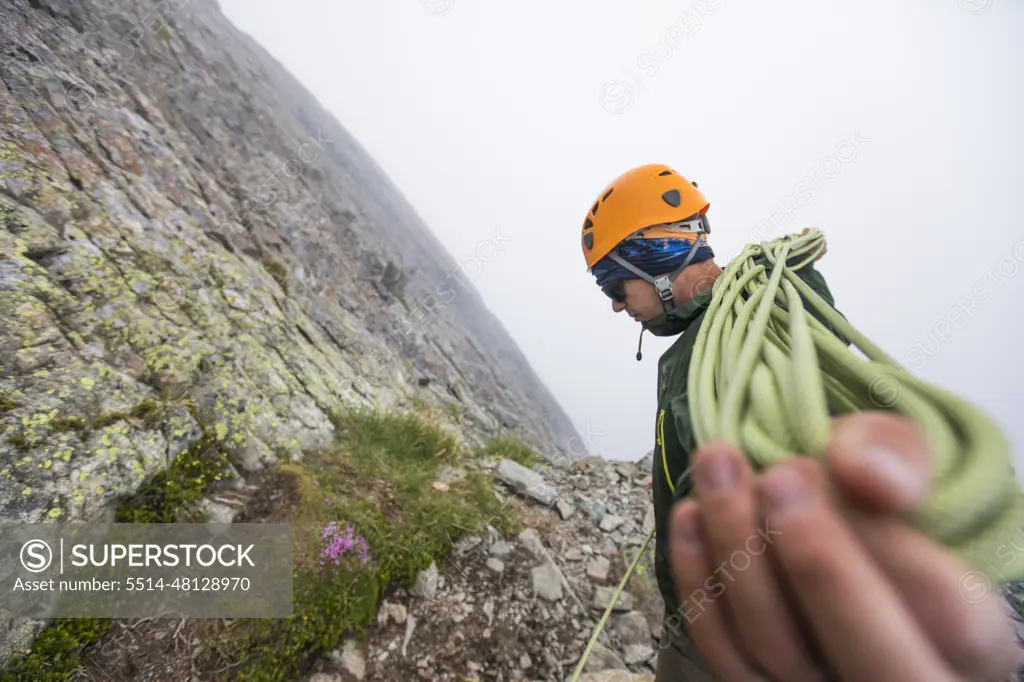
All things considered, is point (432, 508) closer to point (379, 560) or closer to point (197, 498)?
point (379, 560)

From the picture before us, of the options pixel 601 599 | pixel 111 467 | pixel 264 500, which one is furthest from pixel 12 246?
pixel 601 599

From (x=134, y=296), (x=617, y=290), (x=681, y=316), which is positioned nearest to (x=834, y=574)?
(x=681, y=316)

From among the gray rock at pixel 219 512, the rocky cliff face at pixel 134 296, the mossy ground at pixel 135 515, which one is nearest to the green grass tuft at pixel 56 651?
the mossy ground at pixel 135 515

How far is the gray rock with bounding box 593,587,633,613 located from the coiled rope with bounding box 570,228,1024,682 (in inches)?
149

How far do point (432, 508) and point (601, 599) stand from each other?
6.62ft

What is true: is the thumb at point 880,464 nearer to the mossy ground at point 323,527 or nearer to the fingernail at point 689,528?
the fingernail at point 689,528

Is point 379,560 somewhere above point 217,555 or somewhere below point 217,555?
above

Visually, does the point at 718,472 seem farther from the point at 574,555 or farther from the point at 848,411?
the point at 574,555

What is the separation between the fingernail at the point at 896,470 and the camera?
563mm

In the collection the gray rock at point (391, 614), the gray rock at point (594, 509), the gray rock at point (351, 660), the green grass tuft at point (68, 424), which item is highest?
the gray rock at point (594, 509)

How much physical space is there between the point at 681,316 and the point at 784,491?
69.7 inches

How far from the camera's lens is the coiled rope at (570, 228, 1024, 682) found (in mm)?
604

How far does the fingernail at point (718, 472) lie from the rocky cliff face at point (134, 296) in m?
4.24

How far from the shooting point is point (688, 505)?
866 mm
